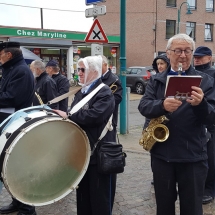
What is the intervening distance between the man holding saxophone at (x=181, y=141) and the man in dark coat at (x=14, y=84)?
1.53m

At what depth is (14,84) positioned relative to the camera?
352cm

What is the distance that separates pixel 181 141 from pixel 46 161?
43.7 inches

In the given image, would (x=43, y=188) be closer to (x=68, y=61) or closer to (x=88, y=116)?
(x=88, y=116)

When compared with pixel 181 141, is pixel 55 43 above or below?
above

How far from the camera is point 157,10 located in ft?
104

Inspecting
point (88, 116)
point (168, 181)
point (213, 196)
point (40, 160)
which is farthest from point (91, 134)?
point (213, 196)

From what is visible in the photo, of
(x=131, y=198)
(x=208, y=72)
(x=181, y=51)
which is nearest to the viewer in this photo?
(x=181, y=51)

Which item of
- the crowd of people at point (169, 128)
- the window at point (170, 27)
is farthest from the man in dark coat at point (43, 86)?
the window at point (170, 27)

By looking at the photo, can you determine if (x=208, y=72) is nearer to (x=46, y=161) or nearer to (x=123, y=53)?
(x=46, y=161)

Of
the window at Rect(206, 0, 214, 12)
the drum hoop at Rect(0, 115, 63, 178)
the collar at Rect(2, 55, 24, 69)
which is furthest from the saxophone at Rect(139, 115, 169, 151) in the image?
the window at Rect(206, 0, 214, 12)

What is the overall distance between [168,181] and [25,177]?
115cm

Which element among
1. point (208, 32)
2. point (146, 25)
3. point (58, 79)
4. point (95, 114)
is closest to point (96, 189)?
point (95, 114)

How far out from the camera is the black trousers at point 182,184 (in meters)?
2.57

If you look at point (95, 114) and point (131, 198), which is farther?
point (131, 198)
